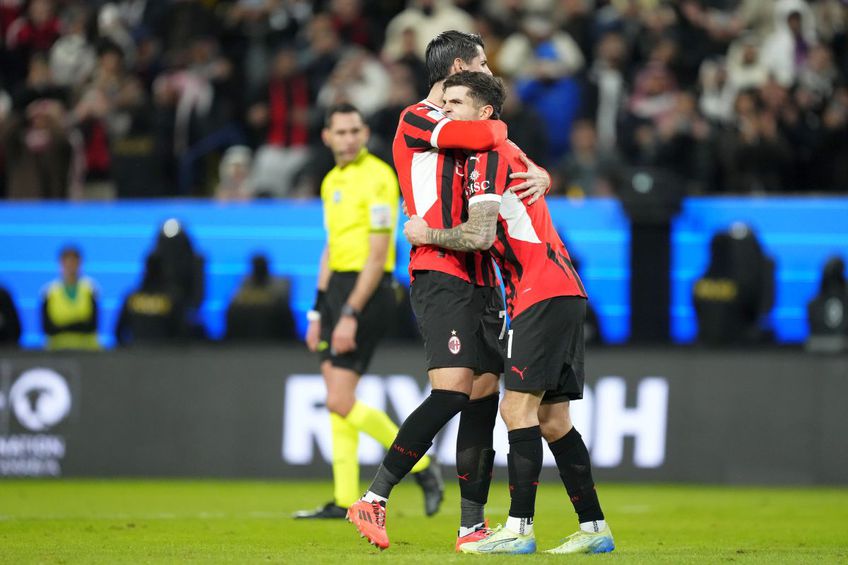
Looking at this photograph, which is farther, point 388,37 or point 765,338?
point 388,37

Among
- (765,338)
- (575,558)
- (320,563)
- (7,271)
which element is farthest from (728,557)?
(7,271)

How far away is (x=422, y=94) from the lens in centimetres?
1738

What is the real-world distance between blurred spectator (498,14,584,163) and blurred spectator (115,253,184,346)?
14.9 feet

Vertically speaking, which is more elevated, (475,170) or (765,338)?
(475,170)

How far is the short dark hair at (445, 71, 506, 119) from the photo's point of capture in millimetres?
7199

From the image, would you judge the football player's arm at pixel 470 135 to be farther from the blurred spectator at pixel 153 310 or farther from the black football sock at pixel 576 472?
the blurred spectator at pixel 153 310

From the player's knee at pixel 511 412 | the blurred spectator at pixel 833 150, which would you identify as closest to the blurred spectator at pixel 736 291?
the blurred spectator at pixel 833 150

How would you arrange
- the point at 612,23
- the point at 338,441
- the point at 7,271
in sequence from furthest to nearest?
the point at 612,23 < the point at 7,271 < the point at 338,441

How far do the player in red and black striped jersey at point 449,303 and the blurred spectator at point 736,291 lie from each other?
7.48 m

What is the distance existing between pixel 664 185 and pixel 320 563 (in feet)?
30.4

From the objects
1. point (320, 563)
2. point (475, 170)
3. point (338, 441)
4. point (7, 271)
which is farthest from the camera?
point (7, 271)

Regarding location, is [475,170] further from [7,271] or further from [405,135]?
[7,271]

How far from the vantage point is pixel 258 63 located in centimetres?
1920

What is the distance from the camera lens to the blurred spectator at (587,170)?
15961mm
